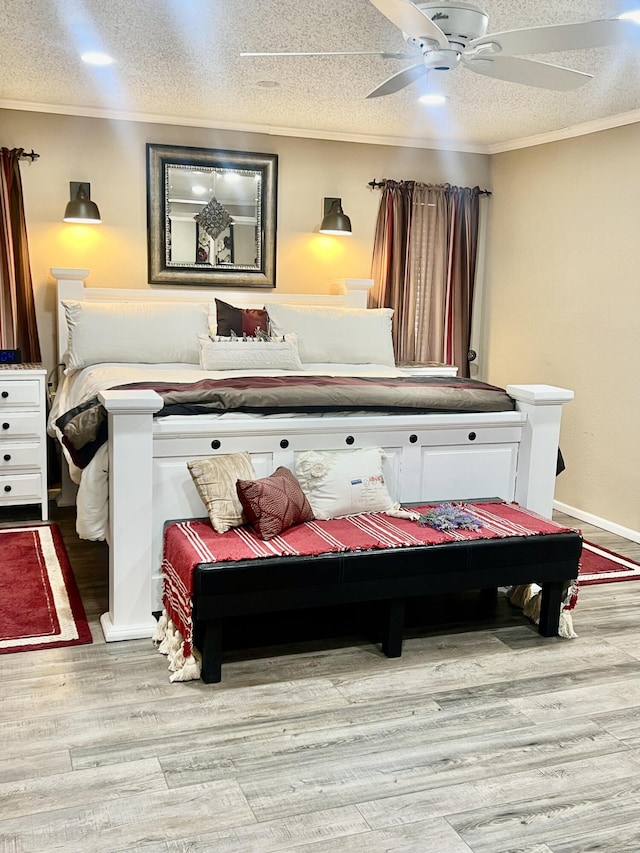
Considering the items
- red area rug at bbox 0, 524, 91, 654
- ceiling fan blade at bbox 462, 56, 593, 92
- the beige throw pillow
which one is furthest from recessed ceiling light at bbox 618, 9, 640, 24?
red area rug at bbox 0, 524, 91, 654

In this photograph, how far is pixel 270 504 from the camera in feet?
9.59

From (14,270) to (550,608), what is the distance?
3604 millimetres

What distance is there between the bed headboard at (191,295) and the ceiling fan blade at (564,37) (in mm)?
2722

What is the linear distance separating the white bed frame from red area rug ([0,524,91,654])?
0.20 meters

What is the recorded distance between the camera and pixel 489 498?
3596mm

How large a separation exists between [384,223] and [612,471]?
7.54 feet

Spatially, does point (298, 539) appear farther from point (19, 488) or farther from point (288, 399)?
point (19, 488)

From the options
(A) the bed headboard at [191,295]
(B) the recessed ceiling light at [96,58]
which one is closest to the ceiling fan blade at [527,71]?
(B) the recessed ceiling light at [96,58]

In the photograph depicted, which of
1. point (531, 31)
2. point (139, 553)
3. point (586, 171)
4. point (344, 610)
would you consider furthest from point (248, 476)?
point (586, 171)

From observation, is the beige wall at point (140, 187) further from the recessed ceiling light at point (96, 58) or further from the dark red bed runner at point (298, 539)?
the dark red bed runner at point (298, 539)

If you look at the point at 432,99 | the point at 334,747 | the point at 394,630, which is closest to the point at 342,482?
the point at 394,630

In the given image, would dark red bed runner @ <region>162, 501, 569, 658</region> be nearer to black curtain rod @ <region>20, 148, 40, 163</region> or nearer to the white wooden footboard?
the white wooden footboard

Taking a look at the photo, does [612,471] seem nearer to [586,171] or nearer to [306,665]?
[586,171]

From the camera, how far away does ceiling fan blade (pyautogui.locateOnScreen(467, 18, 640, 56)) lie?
2451 mm
